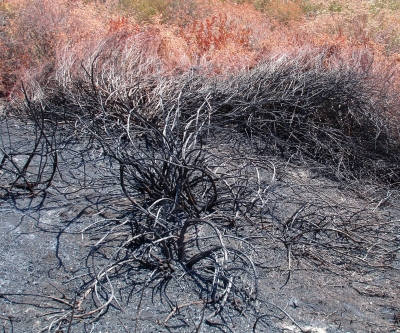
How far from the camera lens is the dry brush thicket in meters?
4.07

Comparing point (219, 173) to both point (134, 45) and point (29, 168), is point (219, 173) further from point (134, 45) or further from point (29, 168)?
point (134, 45)

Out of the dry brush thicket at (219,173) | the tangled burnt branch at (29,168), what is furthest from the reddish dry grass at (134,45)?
the tangled burnt branch at (29,168)

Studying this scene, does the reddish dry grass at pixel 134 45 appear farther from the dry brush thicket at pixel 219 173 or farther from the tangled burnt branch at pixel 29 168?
the tangled burnt branch at pixel 29 168

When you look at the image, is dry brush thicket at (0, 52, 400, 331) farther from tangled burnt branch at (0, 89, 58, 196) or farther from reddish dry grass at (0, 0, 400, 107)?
reddish dry grass at (0, 0, 400, 107)

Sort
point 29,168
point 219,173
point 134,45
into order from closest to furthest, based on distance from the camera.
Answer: point 219,173
point 29,168
point 134,45

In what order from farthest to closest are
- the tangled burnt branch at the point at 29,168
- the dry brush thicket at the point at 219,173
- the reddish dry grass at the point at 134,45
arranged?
the reddish dry grass at the point at 134,45, the tangled burnt branch at the point at 29,168, the dry brush thicket at the point at 219,173

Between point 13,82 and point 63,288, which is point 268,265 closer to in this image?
point 63,288

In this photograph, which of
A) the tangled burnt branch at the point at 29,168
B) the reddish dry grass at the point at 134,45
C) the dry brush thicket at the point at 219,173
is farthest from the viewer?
the reddish dry grass at the point at 134,45

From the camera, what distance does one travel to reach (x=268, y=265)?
449 cm

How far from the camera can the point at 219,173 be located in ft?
17.6

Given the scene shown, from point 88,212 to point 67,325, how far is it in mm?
1624

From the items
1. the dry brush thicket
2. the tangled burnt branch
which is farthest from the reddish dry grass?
the tangled burnt branch

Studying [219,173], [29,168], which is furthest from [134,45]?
[219,173]

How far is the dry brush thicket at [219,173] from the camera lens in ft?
13.3
